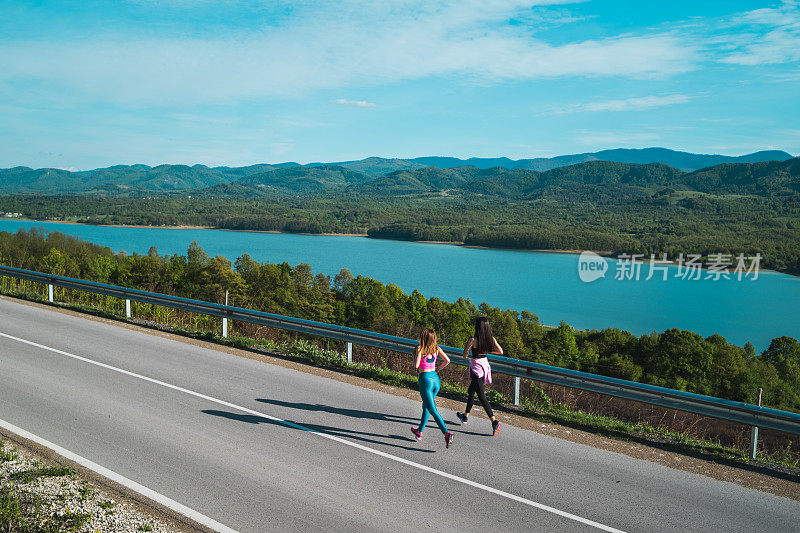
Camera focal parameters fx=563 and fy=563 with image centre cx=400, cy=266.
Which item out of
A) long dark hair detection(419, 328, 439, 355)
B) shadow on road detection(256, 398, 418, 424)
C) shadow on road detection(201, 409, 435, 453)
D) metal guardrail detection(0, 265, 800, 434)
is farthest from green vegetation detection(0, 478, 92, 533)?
metal guardrail detection(0, 265, 800, 434)

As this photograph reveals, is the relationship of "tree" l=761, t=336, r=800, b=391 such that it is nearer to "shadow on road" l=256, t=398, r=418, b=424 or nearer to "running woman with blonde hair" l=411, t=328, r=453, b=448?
"shadow on road" l=256, t=398, r=418, b=424

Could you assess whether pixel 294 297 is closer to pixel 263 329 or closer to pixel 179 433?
pixel 263 329

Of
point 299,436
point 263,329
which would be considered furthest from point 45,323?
point 299,436

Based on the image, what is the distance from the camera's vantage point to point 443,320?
176ft

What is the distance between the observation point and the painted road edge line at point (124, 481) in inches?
198

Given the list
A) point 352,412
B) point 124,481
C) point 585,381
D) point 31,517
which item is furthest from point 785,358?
point 31,517

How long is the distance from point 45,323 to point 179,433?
9.20 meters

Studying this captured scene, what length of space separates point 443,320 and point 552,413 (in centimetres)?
4558

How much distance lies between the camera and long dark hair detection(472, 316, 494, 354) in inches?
290

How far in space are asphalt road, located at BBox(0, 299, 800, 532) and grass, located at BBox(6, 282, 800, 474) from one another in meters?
0.75

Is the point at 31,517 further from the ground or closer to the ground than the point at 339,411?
further from the ground

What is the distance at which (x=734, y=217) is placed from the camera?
200 metres

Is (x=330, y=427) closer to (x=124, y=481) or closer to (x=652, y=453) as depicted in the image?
(x=124, y=481)

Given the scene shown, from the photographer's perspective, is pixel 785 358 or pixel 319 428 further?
pixel 785 358
